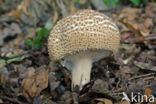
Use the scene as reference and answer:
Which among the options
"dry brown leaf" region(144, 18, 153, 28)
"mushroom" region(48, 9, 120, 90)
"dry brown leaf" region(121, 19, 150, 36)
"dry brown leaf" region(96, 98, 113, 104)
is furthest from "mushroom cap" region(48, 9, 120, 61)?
"dry brown leaf" region(144, 18, 153, 28)

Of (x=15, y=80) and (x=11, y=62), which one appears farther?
(x=11, y=62)

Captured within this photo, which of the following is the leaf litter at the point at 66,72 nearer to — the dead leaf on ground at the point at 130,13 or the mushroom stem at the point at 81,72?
the dead leaf on ground at the point at 130,13

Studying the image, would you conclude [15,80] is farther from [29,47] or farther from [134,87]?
[134,87]

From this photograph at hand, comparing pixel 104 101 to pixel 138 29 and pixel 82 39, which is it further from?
pixel 138 29

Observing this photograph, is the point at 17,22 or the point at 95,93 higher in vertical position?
the point at 17,22

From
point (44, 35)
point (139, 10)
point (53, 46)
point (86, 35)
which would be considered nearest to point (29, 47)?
point (44, 35)

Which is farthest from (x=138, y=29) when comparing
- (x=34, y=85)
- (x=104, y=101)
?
(x=34, y=85)

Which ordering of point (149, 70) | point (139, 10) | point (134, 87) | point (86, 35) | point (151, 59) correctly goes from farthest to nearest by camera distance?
point (139, 10) → point (151, 59) → point (149, 70) → point (134, 87) → point (86, 35)
